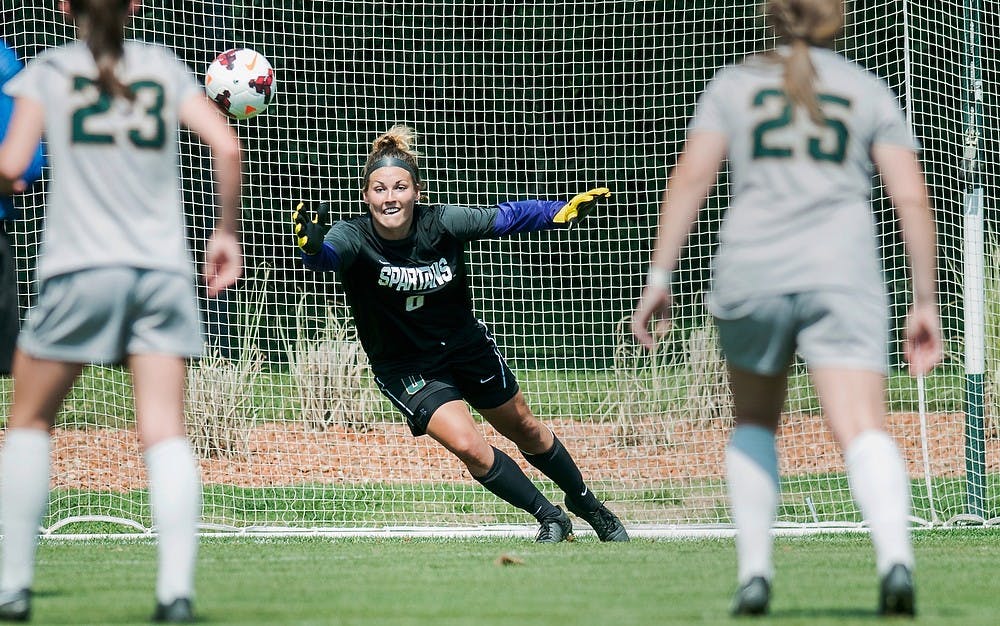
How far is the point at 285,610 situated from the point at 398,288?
256 cm

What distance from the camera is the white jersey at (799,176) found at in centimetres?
325

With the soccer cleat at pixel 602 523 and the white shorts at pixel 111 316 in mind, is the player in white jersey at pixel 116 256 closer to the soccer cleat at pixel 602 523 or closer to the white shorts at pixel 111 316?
the white shorts at pixel 111 316

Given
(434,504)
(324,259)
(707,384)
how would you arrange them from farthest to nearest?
(707,384), (434,504), (324,259)

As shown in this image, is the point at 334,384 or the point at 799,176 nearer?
the point at 799,176

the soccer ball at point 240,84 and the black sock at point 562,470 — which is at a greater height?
the soccer ball at point 240,84

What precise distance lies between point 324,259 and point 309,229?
189 millimetres

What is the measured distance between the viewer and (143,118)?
3.30 meters

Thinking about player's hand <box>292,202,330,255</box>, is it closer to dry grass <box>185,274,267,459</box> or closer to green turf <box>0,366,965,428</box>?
dry grass <box>185,274,267,459</box>

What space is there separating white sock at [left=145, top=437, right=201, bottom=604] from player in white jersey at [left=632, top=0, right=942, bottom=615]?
1.18 m

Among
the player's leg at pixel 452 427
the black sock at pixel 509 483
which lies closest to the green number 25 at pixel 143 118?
the player's leg at pixel 452 427

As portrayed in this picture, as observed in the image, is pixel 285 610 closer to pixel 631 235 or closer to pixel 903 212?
pixel 903 212

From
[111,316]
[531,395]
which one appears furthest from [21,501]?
[531,395]

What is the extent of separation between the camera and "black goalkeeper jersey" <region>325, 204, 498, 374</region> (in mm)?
6086

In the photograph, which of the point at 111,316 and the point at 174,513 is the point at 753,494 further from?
the point at 111,316
